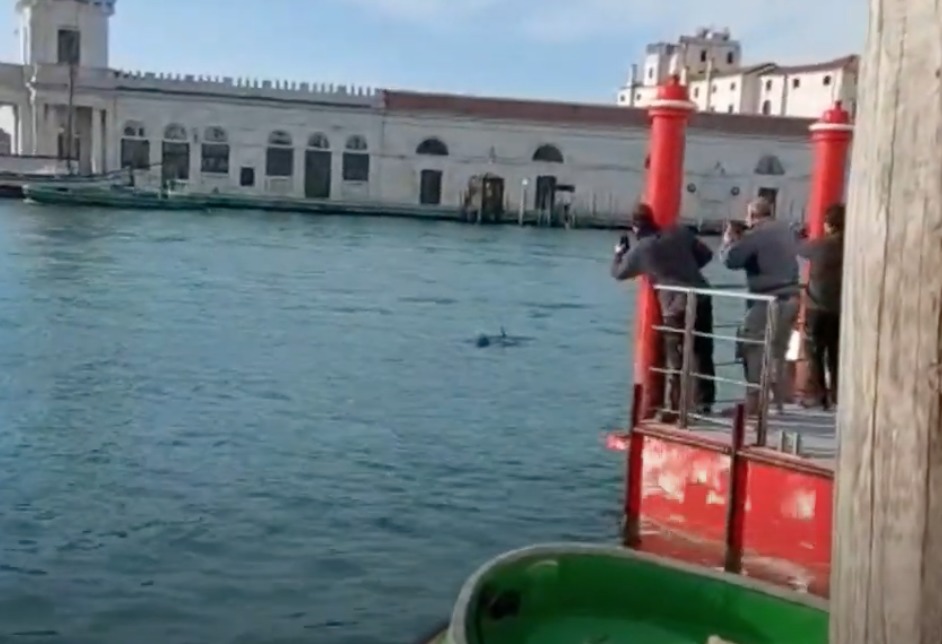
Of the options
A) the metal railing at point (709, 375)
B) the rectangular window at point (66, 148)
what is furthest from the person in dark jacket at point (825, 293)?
the rectangular window at point (66, 148)

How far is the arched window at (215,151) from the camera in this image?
7619 centimetres


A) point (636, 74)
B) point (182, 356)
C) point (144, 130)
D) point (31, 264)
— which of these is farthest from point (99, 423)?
point (636, 74)

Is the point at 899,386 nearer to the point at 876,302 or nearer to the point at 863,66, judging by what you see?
the point at 876,302

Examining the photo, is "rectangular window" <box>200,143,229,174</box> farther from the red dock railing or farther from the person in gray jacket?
the red dock railing

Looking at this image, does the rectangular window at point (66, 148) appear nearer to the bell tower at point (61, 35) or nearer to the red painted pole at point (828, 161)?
the bell tower at point (61, 35)

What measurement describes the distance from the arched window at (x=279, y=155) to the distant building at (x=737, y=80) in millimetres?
20049

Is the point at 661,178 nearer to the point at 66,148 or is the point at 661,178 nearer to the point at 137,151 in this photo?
the point at 66,148

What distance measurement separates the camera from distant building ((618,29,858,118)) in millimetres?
84125

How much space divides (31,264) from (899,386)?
32.6 m

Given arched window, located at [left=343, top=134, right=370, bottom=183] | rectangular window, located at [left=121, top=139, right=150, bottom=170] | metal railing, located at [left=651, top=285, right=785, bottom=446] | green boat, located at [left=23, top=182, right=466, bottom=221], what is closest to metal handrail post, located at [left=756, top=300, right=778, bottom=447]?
metal railing, located at [left=651, top=285, right=785, bottom=446]

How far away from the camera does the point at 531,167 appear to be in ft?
255

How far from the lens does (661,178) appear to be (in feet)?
29.6

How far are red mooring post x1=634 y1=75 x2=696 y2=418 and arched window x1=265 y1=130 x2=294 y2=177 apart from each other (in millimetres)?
68856

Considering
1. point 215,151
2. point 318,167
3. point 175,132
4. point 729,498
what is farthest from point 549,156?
point 729,498
